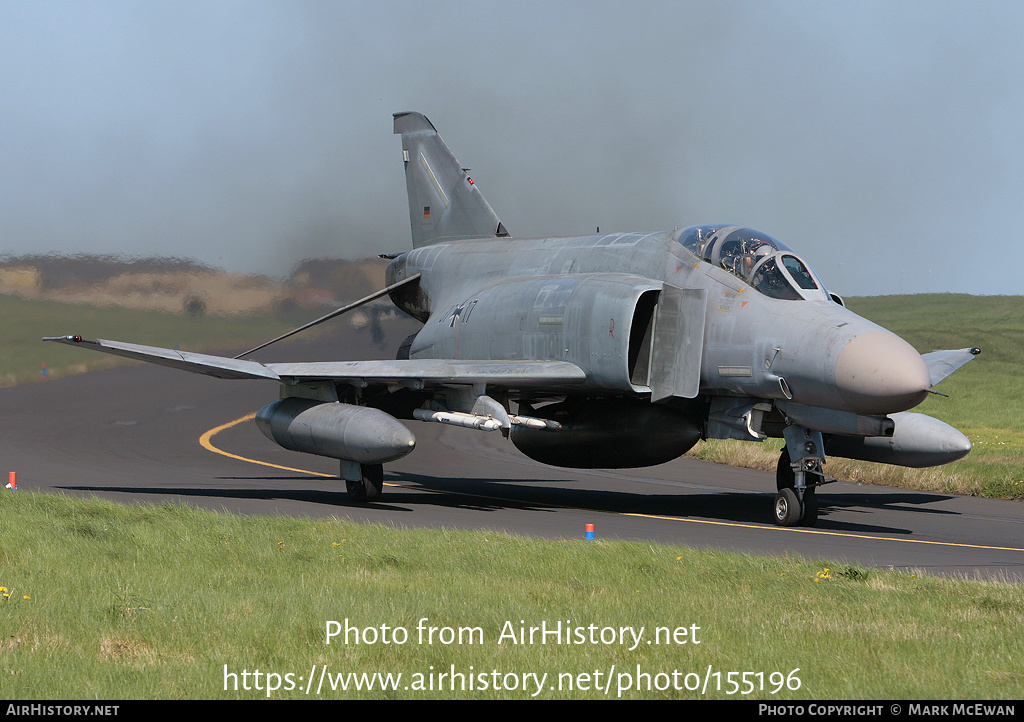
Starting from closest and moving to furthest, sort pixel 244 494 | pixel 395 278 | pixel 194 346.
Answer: pixel 244 494 < pixel 395 278 < pixel 194 346

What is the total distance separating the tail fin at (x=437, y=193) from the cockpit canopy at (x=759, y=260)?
22.6ft

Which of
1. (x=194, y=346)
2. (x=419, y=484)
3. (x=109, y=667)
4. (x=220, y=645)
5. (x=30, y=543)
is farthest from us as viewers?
(x=194, y=346)

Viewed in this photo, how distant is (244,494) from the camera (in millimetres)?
17438

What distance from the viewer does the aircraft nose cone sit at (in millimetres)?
12164

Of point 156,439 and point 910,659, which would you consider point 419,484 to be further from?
point 910,659

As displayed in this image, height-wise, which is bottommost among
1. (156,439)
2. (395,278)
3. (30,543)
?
(156,439)

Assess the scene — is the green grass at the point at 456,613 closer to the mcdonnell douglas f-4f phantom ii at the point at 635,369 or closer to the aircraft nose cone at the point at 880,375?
the aircraft nose cone at the point at 880,375

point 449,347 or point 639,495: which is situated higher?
point 449,347

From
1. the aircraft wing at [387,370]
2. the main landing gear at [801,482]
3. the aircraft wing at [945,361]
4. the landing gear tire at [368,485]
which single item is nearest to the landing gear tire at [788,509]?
the main landing gear at [801,482]

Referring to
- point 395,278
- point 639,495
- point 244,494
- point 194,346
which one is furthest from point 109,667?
point 194,346

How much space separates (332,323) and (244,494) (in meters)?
10.9

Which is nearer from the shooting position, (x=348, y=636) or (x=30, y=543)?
(x=348, y=636)

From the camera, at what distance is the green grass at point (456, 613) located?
6008 millimetres

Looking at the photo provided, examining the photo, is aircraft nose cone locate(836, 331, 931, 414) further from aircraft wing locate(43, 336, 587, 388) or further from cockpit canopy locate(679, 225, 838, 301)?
aircraft wing locate(43, 336, 587, 388)
